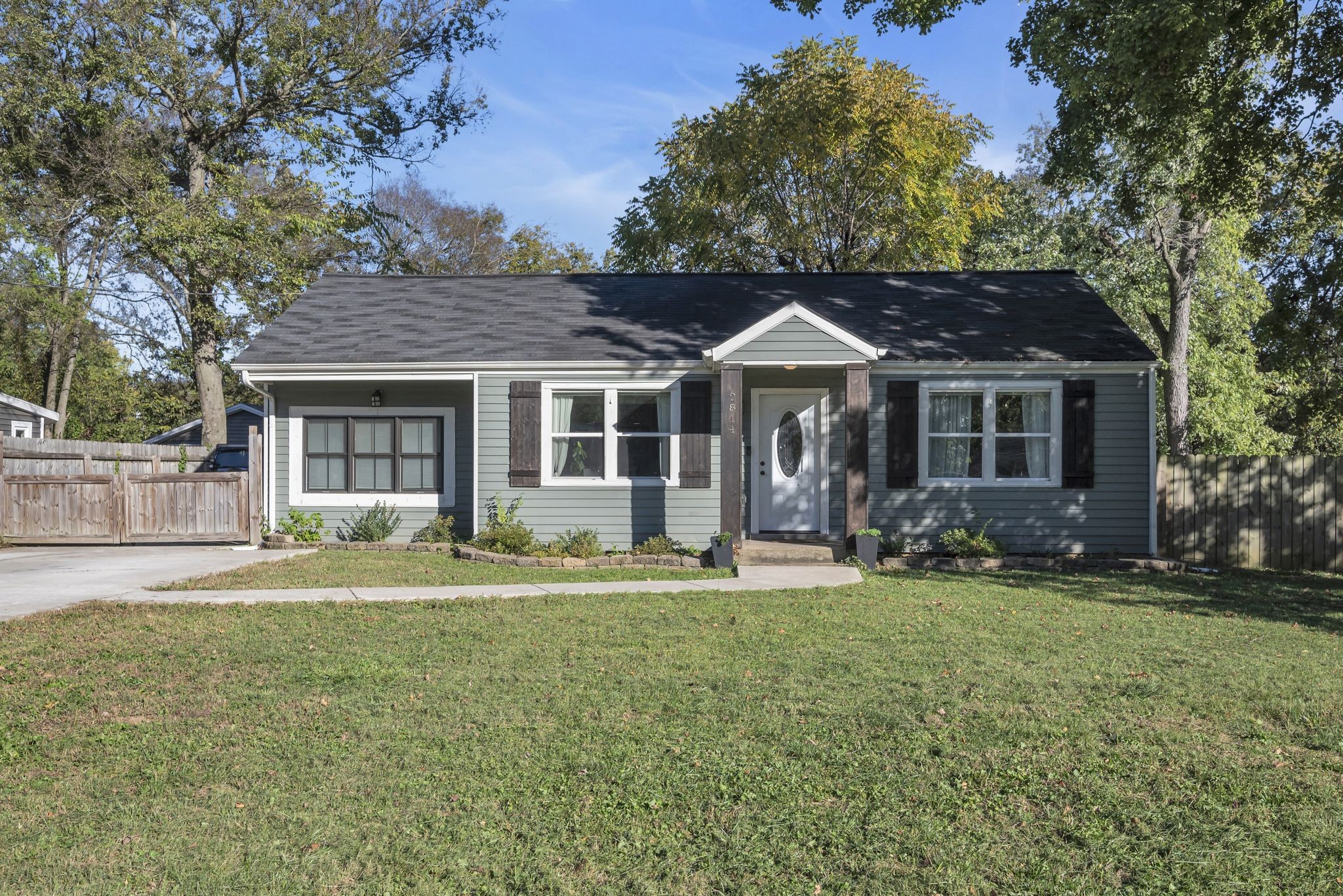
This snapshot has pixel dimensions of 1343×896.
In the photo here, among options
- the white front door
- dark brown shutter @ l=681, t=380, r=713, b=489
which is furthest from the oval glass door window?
dark brown shutter @ l=681, t=380, r=713, b=489

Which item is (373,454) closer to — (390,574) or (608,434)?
(608,434)

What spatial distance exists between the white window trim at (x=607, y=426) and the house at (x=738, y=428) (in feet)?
0.10

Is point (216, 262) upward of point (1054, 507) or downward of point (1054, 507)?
upward

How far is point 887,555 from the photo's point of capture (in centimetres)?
1287

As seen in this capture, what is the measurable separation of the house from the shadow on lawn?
164cm

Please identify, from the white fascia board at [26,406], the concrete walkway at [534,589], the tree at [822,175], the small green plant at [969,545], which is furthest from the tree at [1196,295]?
the white fascia board at [26,406]

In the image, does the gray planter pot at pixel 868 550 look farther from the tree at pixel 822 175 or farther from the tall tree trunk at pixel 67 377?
the tall tree trunk at pixel 67 377

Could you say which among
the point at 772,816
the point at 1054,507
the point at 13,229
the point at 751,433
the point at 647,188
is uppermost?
the point at 647,188

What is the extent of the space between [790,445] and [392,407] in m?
5.88

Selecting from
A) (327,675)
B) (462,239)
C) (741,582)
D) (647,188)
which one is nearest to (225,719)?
(327,675)

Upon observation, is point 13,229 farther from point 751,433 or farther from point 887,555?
point 887,555

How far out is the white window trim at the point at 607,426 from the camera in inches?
528

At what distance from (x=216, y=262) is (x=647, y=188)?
1186cm

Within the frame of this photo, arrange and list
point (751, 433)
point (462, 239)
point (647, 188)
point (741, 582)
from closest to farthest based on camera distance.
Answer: point (741, 582) → point (751, 433) → point (647, 188) → point (462, 239)
